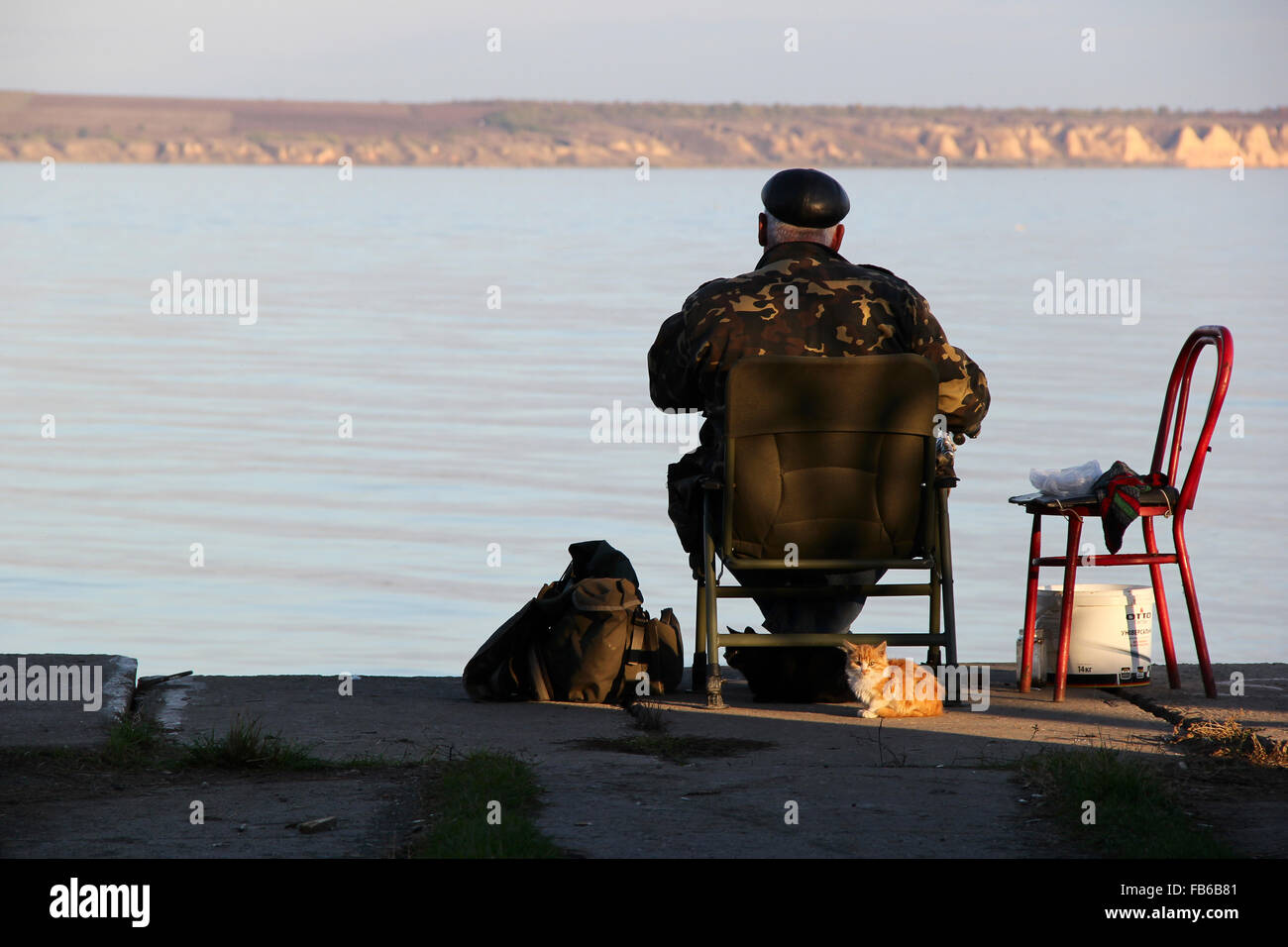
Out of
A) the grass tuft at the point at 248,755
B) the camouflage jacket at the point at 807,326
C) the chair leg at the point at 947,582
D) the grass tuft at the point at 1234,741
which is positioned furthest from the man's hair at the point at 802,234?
the grass tuft at the point at 248,755

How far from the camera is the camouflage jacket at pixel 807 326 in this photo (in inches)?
240

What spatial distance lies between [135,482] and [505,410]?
4.01m

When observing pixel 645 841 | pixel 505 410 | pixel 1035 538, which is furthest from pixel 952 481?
pixel 505 410

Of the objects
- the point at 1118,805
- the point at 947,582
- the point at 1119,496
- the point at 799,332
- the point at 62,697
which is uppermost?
the point at 799,332

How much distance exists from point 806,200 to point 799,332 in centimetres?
48

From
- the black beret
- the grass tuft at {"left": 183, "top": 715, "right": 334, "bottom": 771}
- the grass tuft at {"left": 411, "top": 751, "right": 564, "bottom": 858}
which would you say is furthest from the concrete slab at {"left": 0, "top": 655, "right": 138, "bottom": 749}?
the black beret

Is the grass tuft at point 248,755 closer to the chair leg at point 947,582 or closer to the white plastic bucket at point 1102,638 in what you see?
the chair leg at point 947,582

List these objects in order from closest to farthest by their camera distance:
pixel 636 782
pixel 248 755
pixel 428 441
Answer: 1. pixel 636 782
2. pixel 248 755
3. pixel 428 441

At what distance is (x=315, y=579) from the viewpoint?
32.9 ft

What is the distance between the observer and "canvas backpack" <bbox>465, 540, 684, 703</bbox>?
19.4 ft

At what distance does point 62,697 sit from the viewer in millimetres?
5719

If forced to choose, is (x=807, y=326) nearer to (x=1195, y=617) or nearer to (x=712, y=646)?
(x=712, y=646)

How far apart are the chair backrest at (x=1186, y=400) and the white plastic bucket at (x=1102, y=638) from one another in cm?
40

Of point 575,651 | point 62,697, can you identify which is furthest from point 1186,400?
point 62,697
